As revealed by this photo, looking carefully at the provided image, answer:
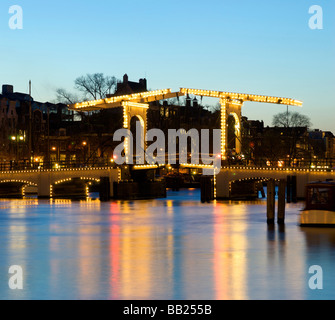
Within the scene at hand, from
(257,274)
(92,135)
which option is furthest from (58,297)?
(92,135)

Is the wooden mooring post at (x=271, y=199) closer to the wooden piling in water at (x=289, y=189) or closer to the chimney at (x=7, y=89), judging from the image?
the wooden piling in water at (x=289, y=189)

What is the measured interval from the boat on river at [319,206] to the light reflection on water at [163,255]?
0.96 metres

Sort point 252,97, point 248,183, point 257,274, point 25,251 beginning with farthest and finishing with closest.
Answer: point 248,183 → point 252,97 → point 25,251 → point 257,274

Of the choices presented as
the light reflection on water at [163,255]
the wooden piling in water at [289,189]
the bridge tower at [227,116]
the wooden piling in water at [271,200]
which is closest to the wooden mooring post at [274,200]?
the wooden piling in water at [271,200]

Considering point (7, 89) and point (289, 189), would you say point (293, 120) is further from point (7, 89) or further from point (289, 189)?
point (289, 189)

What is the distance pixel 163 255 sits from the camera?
2441cm

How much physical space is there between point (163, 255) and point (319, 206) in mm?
8886

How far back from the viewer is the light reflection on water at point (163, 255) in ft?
59.5

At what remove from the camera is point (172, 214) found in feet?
137

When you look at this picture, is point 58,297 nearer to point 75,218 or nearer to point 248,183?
point 75,218

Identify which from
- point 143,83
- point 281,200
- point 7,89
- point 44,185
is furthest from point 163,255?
point 7,89

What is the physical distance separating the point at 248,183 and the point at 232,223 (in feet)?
63.9

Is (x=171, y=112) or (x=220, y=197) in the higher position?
(x=171, y=112)

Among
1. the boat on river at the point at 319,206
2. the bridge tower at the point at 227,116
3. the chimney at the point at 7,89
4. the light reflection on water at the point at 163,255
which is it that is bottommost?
the light reflection on water at the point at 163,255
